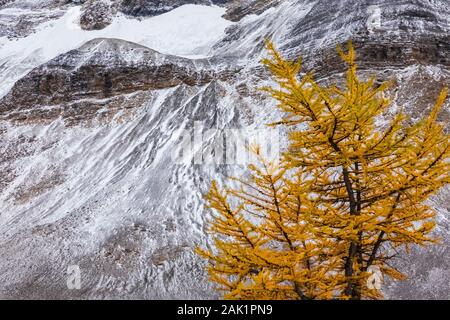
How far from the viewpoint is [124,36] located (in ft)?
187

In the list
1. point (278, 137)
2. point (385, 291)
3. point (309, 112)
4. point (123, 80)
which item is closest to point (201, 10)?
point (123, 80)

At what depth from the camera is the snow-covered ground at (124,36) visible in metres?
48.3

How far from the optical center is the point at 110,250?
19156 mm

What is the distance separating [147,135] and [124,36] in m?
31.5

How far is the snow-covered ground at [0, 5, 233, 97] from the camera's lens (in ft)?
158

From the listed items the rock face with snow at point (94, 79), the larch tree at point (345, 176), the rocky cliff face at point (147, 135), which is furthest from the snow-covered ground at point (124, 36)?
the larch tree at point (345, 176)

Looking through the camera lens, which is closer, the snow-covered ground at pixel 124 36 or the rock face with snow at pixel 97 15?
the snow-covered ground at pixel 124 36

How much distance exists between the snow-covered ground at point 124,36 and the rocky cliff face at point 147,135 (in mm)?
1632

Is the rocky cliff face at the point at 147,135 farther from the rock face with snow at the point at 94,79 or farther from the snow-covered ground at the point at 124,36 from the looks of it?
the snow-covered ground at the point at 124,36

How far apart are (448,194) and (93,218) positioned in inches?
645

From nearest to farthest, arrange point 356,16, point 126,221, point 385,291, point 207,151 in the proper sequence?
1. point 385,291
2. point 126,221
3. point 207,151
4. point 356,16

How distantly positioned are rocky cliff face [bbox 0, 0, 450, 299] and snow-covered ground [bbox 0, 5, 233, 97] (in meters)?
1.63

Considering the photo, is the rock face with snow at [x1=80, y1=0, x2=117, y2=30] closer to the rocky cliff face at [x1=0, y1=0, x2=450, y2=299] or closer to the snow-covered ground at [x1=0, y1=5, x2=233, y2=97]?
the snow-covered ground at [x1=0, y1=5, x2=233, y2=97]

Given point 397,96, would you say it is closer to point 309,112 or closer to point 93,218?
point 93,218
